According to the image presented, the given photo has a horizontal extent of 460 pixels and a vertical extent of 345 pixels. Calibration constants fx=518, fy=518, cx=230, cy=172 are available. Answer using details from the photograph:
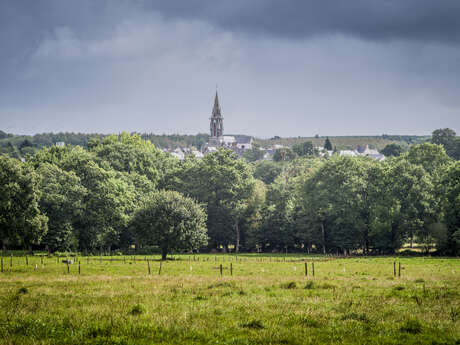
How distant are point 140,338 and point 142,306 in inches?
218

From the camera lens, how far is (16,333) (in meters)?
18.9

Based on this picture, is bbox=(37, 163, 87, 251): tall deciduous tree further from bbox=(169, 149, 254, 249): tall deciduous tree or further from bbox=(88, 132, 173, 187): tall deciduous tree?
bbox=(169, 149, 254, 249): tall deciduous tree

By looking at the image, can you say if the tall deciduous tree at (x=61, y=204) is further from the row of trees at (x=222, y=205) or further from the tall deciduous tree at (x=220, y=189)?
the tall deciduous tree at (x=220, y=189)

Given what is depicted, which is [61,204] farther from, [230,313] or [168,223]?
[230,313]

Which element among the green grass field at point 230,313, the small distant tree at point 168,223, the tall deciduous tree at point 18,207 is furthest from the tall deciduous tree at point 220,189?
the green grass field at point 230,313

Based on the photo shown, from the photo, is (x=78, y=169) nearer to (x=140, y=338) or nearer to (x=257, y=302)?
(x=257, y=302)

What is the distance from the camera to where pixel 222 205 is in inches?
4203

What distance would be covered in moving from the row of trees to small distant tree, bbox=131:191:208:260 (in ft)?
0.54

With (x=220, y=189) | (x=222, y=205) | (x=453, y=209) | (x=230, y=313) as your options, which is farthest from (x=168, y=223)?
(x=230, y=313)

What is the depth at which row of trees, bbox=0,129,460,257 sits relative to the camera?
2963 inches

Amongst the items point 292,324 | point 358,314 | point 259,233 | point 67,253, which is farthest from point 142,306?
point 259,233

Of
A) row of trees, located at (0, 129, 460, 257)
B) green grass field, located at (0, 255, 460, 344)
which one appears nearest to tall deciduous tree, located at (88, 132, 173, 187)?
row of trees, located at (0, 129, 460, 257)

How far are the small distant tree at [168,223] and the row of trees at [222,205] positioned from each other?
0.54 ft

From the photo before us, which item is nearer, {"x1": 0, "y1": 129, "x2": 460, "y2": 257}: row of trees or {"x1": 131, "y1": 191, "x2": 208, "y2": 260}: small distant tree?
{"x1": 131, "y1": 191, "x2": 208, "y2": 260}: small distant tree
